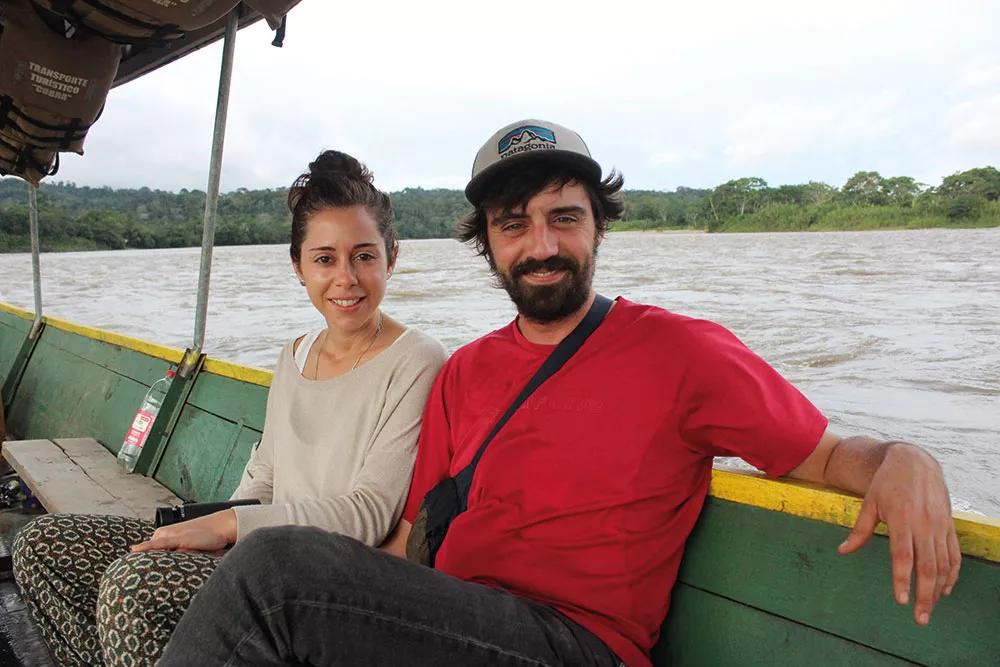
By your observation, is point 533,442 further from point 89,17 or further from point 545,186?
point 89,17

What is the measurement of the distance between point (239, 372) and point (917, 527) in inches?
95.7

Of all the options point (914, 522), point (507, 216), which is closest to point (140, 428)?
point (507, 216)

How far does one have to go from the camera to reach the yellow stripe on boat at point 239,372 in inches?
110

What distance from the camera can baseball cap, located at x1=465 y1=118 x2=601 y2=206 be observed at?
1664mm

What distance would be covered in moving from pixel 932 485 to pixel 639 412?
0.48 meters

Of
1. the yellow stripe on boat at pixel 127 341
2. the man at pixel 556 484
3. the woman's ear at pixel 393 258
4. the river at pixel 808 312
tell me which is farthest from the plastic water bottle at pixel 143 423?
the man at pixel 556 484

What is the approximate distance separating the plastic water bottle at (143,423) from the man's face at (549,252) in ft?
7.08

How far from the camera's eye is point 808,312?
10.4 m

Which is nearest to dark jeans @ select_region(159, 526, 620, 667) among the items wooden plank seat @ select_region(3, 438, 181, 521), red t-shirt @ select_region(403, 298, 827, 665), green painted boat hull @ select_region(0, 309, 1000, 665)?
red t-shirt @ select_region(403, 298, 827, 665)

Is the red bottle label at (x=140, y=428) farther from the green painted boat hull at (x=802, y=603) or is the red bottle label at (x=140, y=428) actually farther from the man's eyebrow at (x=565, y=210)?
the green painted boat hull at (x=802, y=603)

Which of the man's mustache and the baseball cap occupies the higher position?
the baseball cap

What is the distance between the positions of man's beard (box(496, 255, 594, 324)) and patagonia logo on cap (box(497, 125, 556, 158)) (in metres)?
0.22

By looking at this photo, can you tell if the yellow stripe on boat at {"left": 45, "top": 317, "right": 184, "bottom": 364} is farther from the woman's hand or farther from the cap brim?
the cap brim

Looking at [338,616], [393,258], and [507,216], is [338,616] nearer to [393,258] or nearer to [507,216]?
[507,216]
